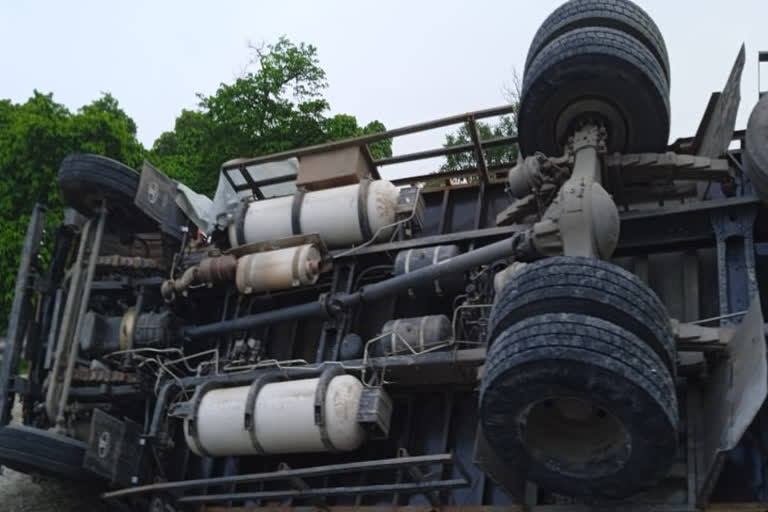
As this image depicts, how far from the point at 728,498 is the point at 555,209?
2.44 m

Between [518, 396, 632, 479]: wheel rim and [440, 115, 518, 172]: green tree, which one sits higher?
[440, 115, 518, 172]: green tree

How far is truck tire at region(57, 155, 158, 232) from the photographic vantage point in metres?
10.2

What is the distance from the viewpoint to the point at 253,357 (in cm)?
920

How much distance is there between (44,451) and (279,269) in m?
2.81

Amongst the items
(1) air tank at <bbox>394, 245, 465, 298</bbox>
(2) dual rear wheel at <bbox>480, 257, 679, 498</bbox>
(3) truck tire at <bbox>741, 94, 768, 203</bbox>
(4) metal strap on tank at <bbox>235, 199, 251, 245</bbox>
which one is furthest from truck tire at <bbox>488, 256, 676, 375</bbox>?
(4) metal strap on tank at <bbox>235, 199, 251, 245</bbox>

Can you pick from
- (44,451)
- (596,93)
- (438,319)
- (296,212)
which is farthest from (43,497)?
(596,93)

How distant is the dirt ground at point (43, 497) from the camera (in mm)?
9836

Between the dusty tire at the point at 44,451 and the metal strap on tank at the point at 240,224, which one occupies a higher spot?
the metal strap on tank at the point at 240,224

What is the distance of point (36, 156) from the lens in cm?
2044

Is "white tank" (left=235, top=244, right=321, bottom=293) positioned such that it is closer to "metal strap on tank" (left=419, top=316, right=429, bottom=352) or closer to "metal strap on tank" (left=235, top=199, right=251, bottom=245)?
"metal strap on tank" (left=235, top=199, right=251, bottom=245)

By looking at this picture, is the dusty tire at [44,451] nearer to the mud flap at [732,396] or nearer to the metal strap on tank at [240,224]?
the metal strap on tank at [240,224]

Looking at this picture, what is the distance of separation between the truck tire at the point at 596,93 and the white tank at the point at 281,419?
2.81 m

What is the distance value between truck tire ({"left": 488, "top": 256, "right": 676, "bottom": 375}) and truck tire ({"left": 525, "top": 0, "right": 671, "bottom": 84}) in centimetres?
261

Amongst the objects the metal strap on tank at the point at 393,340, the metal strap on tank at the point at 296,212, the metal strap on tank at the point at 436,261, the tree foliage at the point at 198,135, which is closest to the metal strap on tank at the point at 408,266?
the metal strap on tank at the point at 436,261
